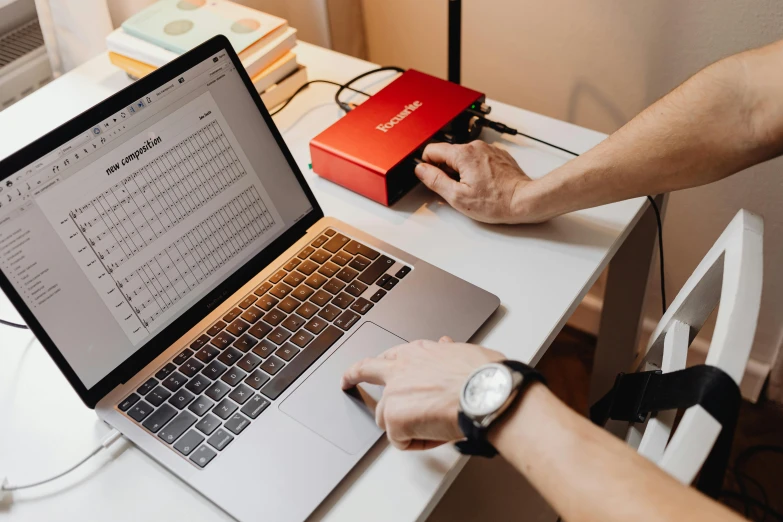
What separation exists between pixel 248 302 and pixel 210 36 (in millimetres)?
532

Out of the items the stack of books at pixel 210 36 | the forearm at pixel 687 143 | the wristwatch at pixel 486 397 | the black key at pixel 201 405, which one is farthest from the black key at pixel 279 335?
the stack of books at pixel 210 36

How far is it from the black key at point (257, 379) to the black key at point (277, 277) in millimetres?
139

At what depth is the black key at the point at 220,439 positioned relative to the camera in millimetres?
708

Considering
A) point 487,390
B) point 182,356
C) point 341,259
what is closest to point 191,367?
point 182,356

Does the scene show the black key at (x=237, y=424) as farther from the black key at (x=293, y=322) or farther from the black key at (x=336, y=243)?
the black key at (x=336, y=243)

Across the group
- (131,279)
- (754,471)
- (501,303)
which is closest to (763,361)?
(754,471)

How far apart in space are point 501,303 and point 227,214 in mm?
352

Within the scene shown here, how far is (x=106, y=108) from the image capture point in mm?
736

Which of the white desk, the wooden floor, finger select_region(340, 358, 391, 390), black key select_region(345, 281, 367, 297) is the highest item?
finger select_region(340, 358, 391, 390)

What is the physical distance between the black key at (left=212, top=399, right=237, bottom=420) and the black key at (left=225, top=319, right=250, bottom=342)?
0.10 m

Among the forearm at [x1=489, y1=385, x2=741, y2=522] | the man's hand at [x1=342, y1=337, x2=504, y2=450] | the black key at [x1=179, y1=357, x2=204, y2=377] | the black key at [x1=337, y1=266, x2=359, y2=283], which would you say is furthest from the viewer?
the black key at [x1=337, y1=266, x2=359, y2=283]

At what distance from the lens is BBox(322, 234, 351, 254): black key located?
0.91 m

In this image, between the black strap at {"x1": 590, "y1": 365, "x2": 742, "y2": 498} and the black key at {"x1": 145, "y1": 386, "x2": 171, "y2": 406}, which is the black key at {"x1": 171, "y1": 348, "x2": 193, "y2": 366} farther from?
the black strap at {"x1": 590, "y1": 365, "x2": 742, "y2": 498}

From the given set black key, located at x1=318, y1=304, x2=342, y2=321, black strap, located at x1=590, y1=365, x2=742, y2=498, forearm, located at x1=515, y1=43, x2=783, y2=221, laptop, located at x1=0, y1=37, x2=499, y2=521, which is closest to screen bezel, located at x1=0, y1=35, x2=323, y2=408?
laptop, located at x1=0, y1=37, x2=499, y2=521
